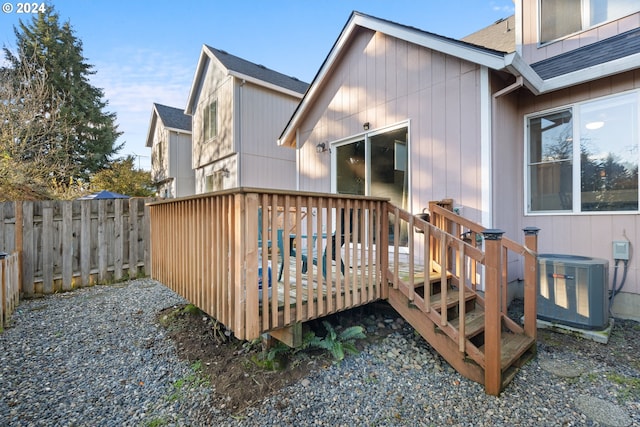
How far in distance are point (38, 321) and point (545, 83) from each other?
7.29 meters

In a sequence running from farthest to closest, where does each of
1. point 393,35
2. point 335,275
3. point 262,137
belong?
point 262,137, point 393,35, point 335,275

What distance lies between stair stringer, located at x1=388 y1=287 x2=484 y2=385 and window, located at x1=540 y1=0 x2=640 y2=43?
5.35m

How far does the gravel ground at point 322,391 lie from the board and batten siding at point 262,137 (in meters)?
7.17

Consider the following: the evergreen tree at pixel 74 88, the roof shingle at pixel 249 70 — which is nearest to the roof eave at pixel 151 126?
the evergreen tree at pixel 74 88

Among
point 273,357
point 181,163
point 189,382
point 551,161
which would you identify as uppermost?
point 181,163

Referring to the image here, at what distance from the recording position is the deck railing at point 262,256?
217cm

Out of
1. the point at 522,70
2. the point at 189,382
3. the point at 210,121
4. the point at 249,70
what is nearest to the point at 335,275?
the point at 189,382

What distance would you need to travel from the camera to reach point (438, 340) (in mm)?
2725

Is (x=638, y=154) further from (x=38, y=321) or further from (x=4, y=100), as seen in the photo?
(x=4, y=100)

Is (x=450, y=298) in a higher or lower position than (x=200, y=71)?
lower

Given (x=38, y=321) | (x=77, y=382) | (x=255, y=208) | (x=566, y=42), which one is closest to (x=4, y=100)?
(x=38, y=321)

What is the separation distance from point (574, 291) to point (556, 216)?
4.08 feet

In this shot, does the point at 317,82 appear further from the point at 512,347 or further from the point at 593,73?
the point at 512,347

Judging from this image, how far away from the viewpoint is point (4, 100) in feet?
24.8
